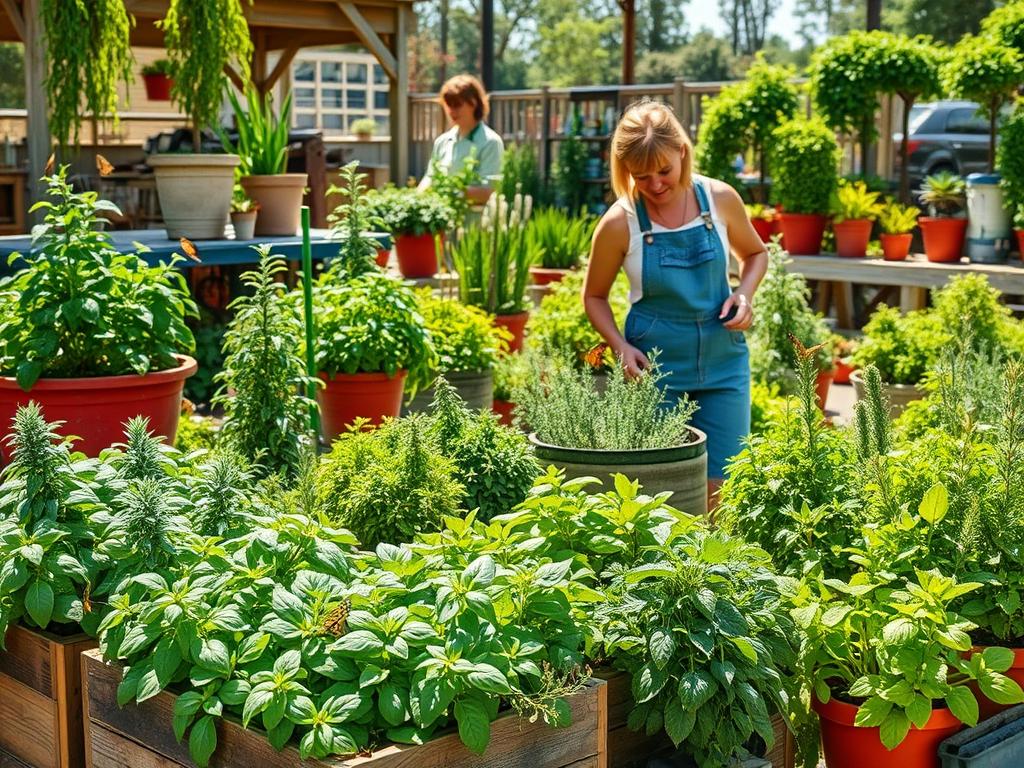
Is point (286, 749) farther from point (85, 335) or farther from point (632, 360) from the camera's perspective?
point (632, 360)

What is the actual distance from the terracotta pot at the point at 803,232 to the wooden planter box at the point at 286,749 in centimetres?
753

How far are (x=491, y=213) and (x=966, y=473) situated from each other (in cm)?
385

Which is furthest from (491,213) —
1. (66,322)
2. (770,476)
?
(770,476)

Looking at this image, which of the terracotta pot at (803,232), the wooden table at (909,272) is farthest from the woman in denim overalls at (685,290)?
the terracotta pot at (803,232)

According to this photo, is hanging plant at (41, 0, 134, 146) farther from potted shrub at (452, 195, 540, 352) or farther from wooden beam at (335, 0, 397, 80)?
wooden beam at (335, 0, 397, 80)

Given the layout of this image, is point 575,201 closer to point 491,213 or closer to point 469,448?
point 491,213

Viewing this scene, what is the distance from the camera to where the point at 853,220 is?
884 centimetres

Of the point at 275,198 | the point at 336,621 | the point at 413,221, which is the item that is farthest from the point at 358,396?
the point at 413,221

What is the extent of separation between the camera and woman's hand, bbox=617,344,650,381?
3.54 metres

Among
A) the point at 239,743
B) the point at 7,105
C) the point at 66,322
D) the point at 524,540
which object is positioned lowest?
the point at 239,743

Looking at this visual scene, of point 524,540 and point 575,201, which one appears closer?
point 524,540

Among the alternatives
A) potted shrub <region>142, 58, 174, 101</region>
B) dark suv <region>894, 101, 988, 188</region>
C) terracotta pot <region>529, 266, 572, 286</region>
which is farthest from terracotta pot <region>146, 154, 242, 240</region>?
dark suv <region>894, 101, 988, 188</region>

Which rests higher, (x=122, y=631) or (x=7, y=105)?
(x=7, y=105)

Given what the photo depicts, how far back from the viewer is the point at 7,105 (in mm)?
35062
